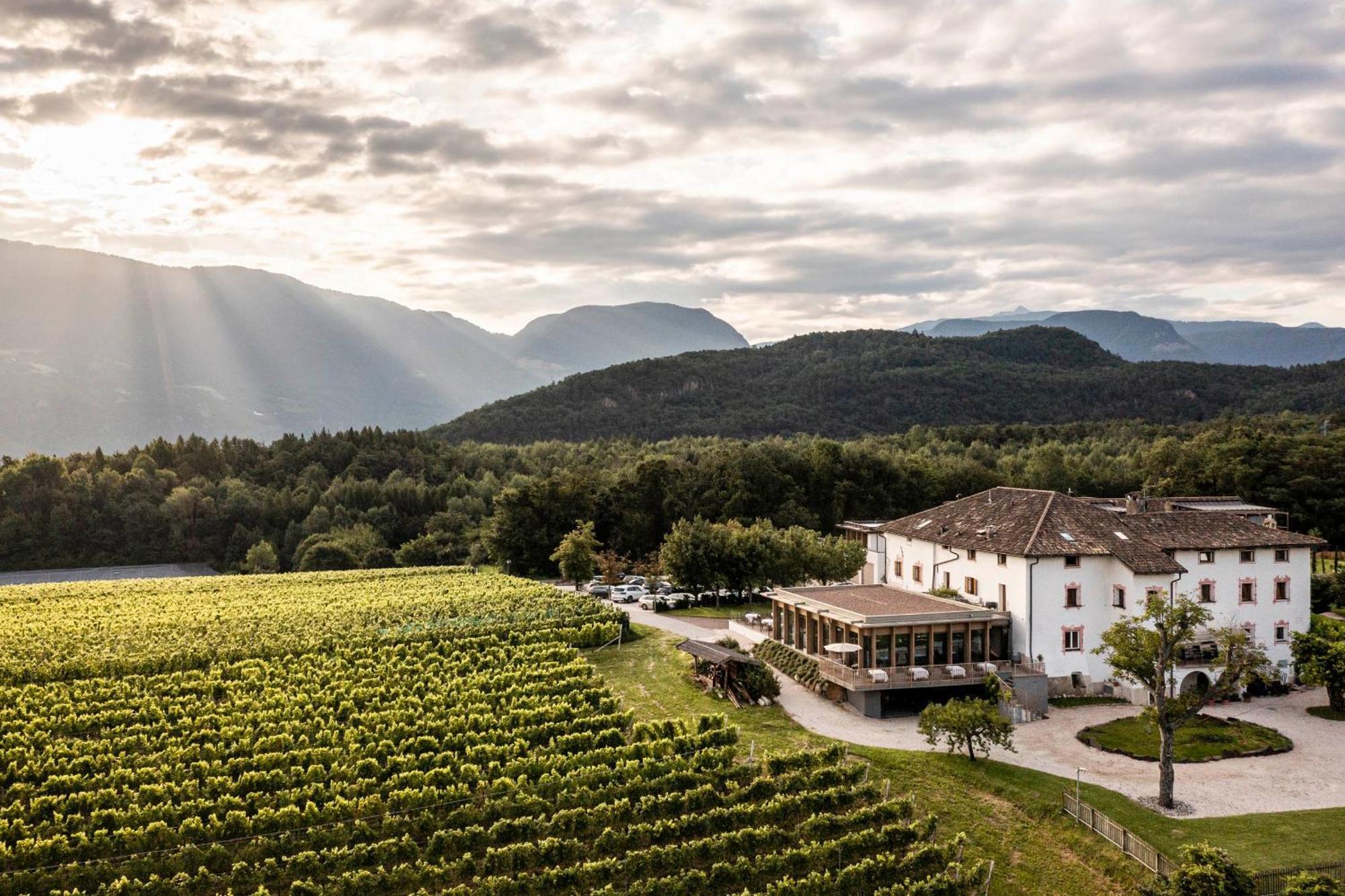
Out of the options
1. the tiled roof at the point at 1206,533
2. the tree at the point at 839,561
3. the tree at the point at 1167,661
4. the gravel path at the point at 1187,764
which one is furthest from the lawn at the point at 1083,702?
the tree at the point at 839,561

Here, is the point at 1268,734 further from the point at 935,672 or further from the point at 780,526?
the point at 780,526

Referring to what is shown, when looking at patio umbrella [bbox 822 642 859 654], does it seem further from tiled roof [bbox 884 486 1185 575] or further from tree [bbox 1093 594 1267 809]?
tree [bbox 1093 594 1267 809]

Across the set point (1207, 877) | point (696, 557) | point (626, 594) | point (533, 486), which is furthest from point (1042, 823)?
point (533, 486)

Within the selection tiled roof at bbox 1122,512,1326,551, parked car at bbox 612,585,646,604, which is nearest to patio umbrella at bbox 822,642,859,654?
tiled roof at bbox 1122,512,1326,551

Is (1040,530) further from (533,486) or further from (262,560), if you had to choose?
(262,560)

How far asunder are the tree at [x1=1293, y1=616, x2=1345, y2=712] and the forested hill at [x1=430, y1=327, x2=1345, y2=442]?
102744 mm

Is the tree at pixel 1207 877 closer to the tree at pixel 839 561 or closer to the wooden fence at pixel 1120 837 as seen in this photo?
the wooden fence at pixel 1120 837

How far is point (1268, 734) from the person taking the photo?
108 feet

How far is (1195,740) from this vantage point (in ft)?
106

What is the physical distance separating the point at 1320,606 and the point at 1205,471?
22.5 meters

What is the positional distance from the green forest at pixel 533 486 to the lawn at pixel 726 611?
14.7m

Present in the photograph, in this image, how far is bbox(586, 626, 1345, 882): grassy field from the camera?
23562 mm

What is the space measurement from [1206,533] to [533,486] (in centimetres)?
4643

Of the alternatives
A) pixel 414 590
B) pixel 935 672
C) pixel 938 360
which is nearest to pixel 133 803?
pixel 935 672
